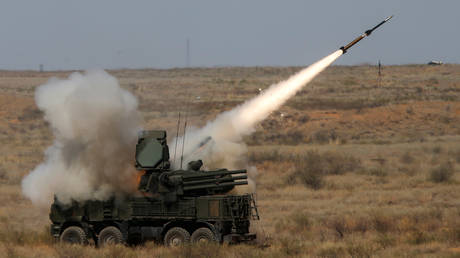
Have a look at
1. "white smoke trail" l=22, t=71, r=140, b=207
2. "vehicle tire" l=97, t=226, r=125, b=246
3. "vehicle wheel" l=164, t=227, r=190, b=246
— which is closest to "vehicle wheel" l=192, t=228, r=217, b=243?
"vehicle wheel" l=164, t=227, r=190, b=246

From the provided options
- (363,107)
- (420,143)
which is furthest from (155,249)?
(363,107)

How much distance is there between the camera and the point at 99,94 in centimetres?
2052

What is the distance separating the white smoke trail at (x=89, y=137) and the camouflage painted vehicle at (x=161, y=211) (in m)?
0.39

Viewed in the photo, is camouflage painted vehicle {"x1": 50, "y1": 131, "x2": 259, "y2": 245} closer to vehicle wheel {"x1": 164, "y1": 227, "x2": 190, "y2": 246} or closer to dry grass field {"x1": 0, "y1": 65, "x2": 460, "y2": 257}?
vehicle wheel {"x1": 164, "y1": 227, "x2": 190, "y2": 246}

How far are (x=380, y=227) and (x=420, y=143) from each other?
90.2 ft

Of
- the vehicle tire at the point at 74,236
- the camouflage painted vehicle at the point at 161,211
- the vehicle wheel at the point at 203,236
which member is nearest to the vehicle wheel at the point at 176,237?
the camouflage painted vehicle at the point at 161,211

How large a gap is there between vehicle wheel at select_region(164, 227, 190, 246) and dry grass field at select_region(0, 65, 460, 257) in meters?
0.30

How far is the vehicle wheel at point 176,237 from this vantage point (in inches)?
760

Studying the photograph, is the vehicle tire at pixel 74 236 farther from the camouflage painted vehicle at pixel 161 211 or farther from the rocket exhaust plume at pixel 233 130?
the rocket exhaust plume at pixel 233 130

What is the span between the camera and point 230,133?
79.6 feet

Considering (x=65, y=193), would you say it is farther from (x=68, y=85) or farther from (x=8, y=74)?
(x=8, y=74)

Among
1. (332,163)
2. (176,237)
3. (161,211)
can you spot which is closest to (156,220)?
(161,211)

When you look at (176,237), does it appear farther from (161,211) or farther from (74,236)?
(74,236)

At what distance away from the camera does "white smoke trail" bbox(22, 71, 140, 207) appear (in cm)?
2017
